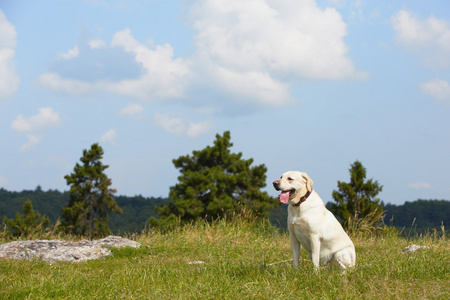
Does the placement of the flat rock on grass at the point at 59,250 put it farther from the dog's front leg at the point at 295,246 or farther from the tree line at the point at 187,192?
the tree line at the point at 187,192

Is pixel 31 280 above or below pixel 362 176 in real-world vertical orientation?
below

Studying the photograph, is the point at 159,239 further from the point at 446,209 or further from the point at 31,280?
the point at 446,209

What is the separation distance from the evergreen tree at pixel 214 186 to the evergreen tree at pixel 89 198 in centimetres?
407

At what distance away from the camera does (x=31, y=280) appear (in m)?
6.18

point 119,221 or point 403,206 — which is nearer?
point 403,206

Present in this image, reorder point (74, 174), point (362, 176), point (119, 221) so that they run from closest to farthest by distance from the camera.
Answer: point (362, 176)
point (74, 174)
point (119, 221)

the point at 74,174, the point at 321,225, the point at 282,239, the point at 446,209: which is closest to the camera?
the point at 321,225

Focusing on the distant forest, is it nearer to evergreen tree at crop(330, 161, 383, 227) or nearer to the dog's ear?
evergreen tree at crop(330, 161, 383, 227)

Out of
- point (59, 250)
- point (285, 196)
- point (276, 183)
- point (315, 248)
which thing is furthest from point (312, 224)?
point (59, 250)

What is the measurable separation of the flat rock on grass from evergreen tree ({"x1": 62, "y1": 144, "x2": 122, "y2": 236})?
2204cm

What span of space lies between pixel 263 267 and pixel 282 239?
4563 millimetres

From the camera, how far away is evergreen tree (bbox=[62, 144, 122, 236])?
104ft

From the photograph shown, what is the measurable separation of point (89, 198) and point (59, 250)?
80.9ft

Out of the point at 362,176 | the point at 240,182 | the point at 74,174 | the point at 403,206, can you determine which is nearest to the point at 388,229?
the point at 362,176
